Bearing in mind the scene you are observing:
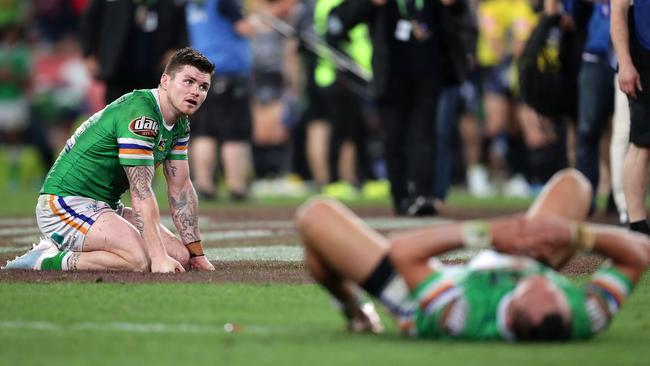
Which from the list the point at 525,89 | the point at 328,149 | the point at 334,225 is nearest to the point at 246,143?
the point at 328,149

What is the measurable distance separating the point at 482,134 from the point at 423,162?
842 centimetres

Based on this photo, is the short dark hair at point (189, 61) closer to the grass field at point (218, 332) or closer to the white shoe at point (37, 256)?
the grass field at point (218, 332)

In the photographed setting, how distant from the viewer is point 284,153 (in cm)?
2481

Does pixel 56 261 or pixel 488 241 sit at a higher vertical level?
pixel 488 241

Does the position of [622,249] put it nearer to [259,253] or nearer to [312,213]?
[312,213]

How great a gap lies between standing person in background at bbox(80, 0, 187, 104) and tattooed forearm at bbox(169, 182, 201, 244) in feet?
22.4

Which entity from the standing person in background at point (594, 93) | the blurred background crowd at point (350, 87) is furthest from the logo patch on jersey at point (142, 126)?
the standing person in background at point (594, 93)

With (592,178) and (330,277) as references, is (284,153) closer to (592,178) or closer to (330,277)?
(592,178)

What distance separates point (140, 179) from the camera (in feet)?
27.4

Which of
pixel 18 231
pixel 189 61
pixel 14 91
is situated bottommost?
pixel 14 91

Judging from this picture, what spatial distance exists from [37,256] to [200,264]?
93cm

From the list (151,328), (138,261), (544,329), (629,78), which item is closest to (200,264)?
(138,261)

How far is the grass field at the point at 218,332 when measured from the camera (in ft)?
18.3

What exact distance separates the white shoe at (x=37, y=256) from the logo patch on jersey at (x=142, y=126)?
3.13 feet
